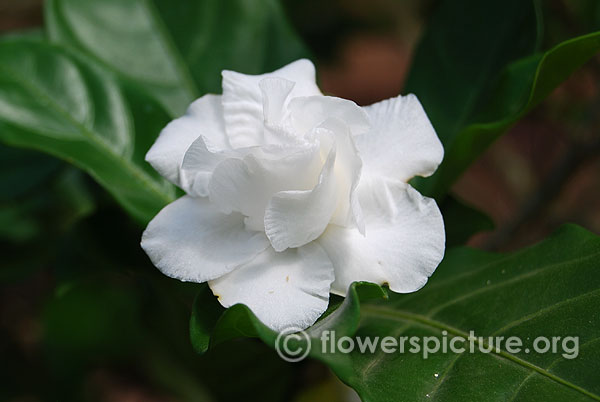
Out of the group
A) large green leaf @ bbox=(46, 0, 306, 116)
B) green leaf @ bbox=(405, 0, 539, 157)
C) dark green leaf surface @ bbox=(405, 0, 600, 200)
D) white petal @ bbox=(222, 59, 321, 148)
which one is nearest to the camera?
white petal @ bbox=(222, 59, 321, 148)

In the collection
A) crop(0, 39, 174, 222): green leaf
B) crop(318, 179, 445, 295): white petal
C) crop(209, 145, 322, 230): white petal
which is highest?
crop(209, 145, 322, 230): white petal

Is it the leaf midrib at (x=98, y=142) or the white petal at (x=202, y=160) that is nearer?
the white petal at (x=202, y=160)

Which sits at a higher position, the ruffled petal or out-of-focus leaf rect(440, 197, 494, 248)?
the ruffled petal

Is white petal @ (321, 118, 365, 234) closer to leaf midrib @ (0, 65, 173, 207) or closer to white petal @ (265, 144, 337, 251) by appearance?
white petal @ (265, 144, 337, 251)

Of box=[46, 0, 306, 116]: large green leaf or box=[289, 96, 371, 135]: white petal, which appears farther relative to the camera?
box=[46, 0, 306, 116]: large green leaf

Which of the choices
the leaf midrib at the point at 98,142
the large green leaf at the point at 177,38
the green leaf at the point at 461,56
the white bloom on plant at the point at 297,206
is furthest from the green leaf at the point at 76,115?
the green leaf at the point at 461,56

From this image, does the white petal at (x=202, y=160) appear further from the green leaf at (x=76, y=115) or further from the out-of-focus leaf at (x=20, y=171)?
the out-of-focus leaf at (x=20, y=171)

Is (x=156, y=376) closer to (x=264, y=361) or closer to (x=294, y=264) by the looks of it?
(x=264, y=361)

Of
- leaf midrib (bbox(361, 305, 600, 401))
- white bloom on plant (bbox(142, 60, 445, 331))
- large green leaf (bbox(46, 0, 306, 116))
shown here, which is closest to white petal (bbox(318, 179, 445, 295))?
white bloom on plant (bbox(142, 60, 445, 331))
